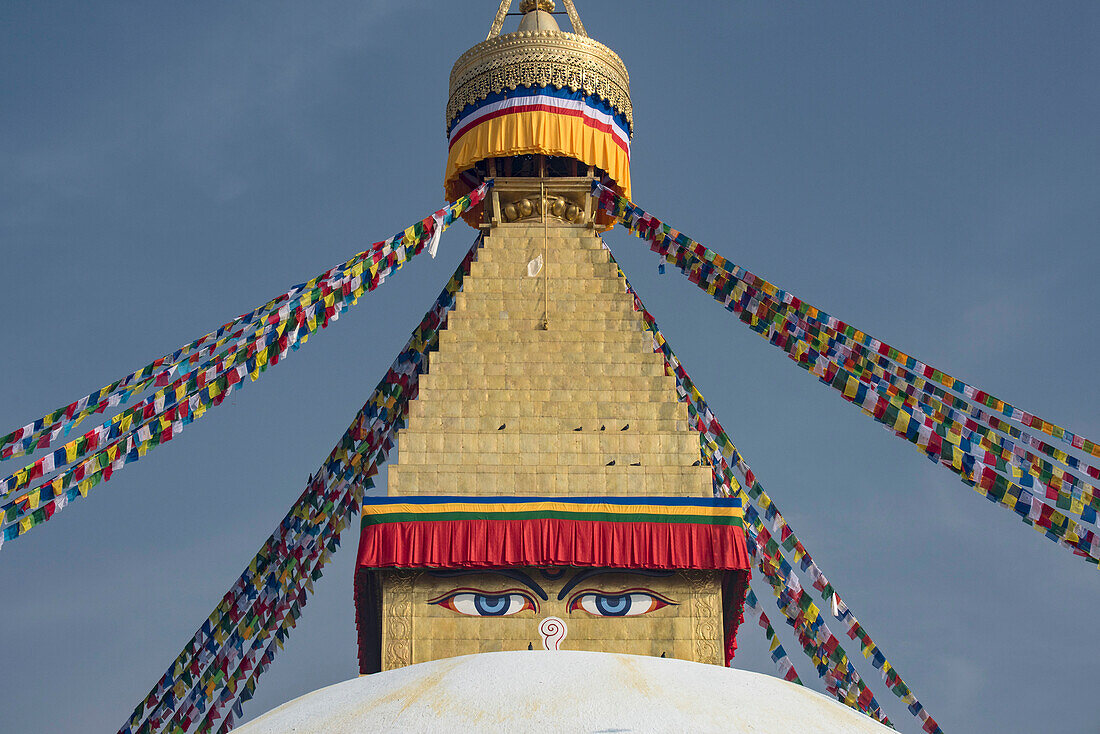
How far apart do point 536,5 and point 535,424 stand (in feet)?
25.6

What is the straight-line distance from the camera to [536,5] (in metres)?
19.8

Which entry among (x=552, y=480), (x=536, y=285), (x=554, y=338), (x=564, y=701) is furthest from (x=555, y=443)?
(x=564, y=701)

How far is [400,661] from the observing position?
13.4 m

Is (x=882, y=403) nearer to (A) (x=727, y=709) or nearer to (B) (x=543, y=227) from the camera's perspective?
(B) (x=543, y=227)

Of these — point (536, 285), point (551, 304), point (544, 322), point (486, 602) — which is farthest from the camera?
point (536, 285)

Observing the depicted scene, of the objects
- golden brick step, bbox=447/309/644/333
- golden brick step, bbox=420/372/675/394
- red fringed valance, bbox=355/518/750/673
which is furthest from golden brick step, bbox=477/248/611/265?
red fringed valance, bbox=355/518/750/673

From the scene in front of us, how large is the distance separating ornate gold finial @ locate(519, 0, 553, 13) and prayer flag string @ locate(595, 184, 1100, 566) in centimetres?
469

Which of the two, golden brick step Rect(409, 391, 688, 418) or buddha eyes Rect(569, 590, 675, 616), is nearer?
buddha eyes Rect(569, 590, 675, 616)

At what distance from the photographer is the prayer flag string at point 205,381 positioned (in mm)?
12039

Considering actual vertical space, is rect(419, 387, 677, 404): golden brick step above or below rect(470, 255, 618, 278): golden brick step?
below

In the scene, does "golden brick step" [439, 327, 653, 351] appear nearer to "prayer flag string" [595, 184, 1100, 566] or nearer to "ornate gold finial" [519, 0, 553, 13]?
"prayer flag string" [595, 184, 1100, 566]

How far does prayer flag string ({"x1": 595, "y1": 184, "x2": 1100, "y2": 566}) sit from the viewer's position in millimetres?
12094

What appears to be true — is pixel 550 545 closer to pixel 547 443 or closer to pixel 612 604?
pixel 612 604

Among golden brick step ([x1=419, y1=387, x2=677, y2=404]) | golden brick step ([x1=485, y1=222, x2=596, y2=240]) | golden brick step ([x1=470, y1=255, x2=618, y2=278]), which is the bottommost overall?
golden brick step ([x1=419, y1=387, x2=677, y2=404])
